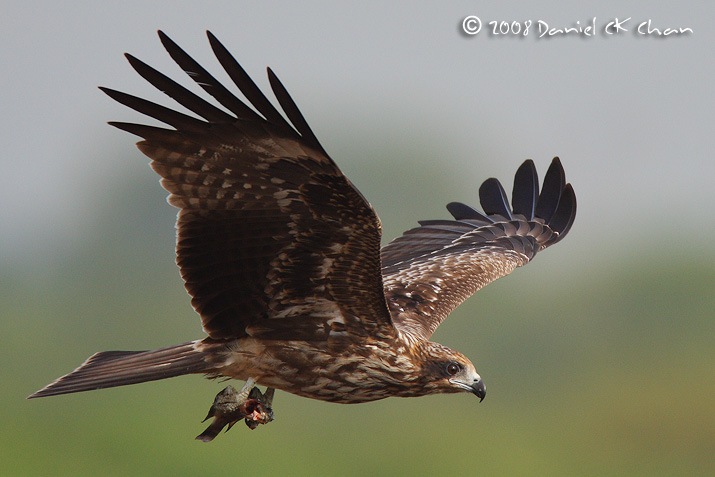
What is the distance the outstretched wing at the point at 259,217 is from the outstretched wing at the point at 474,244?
1949 mm

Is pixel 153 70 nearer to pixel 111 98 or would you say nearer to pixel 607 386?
pixel 111 98

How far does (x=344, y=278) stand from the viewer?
755 centimetres

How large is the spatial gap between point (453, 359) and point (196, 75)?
3009 mm

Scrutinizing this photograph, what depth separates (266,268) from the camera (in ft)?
24.7

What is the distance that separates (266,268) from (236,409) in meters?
1.15

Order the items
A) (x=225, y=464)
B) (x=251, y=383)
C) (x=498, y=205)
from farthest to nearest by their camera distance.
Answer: (x=225, y=464), (x=498, y=205), (x=251, y=383)

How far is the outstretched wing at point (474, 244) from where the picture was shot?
32.9 feet

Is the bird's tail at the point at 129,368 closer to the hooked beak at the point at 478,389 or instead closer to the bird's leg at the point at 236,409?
the bird's leg at the point at 236,409

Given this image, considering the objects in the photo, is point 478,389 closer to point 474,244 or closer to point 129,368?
point 129,368

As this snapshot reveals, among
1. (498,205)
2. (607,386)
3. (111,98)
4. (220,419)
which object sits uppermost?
(607,386)

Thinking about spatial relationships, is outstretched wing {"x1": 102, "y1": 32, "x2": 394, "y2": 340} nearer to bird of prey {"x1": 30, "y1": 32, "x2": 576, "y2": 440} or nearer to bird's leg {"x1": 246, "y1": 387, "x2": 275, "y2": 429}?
bird of prey {"x1": 30, "y1": 32, "x2": 576, "y2": 440}

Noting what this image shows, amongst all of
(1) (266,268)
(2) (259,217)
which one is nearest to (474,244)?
(1) (266,268)

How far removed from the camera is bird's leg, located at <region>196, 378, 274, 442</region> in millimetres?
7977

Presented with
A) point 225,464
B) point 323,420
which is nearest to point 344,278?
point 225,464
